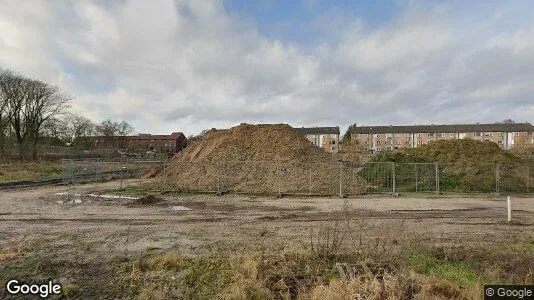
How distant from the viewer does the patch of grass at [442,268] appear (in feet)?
22.4

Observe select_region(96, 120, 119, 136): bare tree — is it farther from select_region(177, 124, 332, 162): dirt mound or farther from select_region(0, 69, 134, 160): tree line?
select_region(177, 124, 332, 162): dirt mound

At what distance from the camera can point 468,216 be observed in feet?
49.6

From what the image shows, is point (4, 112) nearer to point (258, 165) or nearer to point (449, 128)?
point (258, 165)

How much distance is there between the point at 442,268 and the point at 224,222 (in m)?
8.09

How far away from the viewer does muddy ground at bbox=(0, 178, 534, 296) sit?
33.4 ft

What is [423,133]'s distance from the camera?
11350 centimetres

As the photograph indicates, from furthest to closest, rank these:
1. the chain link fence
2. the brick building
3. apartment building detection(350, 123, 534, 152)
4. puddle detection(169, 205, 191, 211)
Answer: apartment building detection(350, 123, 534, 152)
the brick building
the chain link fence
puddle detection(169, 205, 191, 211)

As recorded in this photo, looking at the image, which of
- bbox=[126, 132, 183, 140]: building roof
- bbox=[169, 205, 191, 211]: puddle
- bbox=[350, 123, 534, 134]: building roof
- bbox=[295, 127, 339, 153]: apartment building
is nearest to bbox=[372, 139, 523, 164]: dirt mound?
bbox=[169, 205, 191, 211]: puddle

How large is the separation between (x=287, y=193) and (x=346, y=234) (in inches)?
461

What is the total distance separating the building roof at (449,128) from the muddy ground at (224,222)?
98.3m

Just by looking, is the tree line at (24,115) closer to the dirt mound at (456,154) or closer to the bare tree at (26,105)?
the bare tree at (26,105)

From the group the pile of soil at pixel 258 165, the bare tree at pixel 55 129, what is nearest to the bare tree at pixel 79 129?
the bare tree at pixel 55 129

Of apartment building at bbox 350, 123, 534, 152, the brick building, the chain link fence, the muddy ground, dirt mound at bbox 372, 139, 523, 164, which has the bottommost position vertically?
the muddy ground

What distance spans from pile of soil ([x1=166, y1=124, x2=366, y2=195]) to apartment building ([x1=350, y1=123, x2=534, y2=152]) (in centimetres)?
8310
